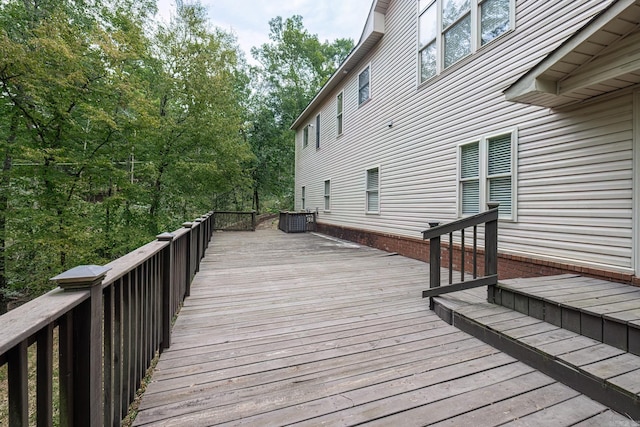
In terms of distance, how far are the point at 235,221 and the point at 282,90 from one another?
42.2 feet

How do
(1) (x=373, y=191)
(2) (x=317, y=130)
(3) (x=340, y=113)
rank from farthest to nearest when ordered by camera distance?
(2) (x=317, y=130), (3) (x=340, y=113), (1) (x=373, y=191)

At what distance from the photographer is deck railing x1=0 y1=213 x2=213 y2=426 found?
0.86 m

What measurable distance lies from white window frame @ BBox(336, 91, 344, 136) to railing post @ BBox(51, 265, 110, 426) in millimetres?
10240

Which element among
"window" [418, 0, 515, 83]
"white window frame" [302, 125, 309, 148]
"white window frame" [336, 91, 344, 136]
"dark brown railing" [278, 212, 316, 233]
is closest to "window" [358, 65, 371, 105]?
"white window frame" [336, 91, 344, 136]

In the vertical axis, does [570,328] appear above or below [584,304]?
below

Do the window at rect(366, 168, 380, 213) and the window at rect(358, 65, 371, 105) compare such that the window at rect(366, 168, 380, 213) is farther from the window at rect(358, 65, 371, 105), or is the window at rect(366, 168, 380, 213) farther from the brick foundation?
the window at rect(358, 65, 371, 105)

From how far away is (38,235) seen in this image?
24.0 feet

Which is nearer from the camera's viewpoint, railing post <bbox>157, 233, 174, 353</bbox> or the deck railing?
the deck railing

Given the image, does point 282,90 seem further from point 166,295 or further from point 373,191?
point 166,295

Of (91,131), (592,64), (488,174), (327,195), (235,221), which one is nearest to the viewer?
(592,64)

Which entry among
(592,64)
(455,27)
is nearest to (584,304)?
(592,64)

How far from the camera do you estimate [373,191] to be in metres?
8.65

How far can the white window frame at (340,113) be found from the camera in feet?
35.2

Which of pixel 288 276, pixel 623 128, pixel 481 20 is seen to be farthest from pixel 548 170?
pixel 288 276
